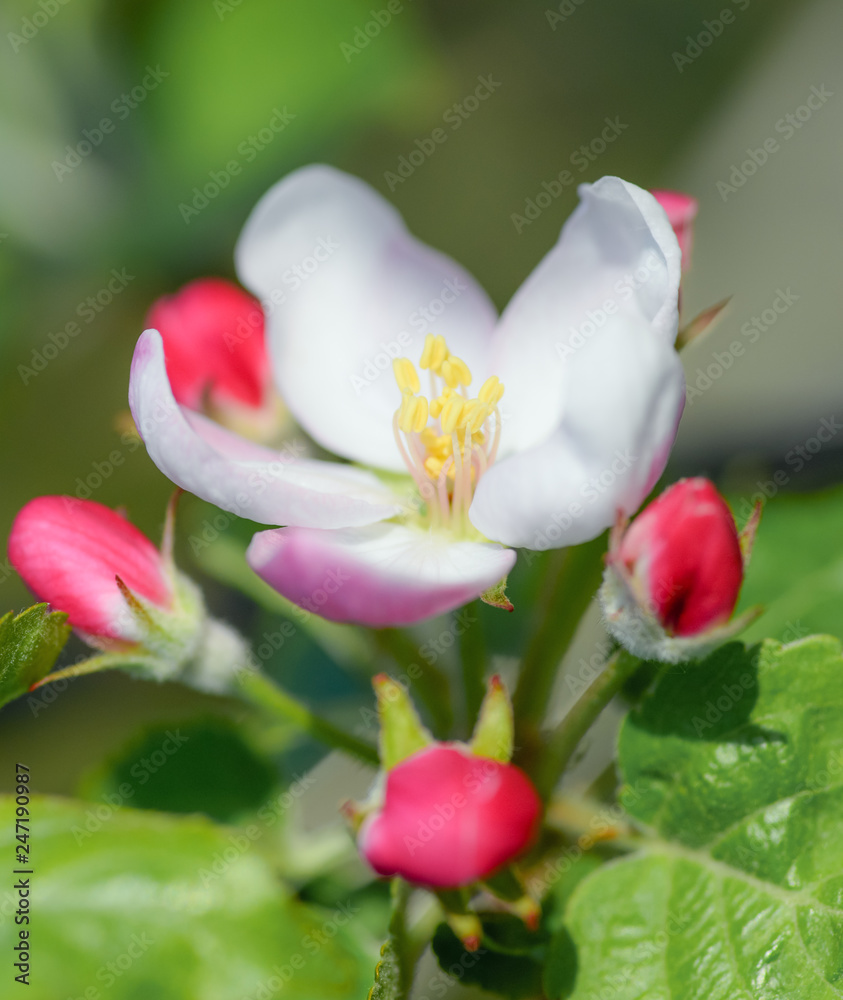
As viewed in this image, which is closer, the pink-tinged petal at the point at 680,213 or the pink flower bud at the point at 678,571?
the pink flower bud at the point at 678,571

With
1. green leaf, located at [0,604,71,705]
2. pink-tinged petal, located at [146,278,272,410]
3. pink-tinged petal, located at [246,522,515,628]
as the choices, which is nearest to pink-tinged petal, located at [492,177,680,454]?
pink-tinged petal, located at [246,522,515,628]

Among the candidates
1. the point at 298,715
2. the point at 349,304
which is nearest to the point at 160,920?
the point at 298,715

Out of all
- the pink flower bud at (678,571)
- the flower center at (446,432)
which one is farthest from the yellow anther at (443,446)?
the pink flower bud at (678,571)

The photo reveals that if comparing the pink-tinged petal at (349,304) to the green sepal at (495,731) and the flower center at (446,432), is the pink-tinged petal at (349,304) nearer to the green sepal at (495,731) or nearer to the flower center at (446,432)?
the flower center at (446,432)

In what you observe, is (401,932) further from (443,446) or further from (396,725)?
(443,446)

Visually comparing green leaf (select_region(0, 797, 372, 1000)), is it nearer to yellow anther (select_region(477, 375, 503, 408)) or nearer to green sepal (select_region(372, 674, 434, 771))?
green sepal (select_region(372, 674, 434, 771))

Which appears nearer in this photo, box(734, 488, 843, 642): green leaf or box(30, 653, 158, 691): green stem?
box(30, 653, 158, 691): green stem

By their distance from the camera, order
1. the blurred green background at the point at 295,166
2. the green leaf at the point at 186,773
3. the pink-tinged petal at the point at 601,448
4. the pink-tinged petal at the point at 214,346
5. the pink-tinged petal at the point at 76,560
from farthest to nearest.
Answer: the blurred green background at the point at 295,166
the green leaf at the point at 186,773
the pink-tinged petal at the point at 214,346
the pink-tinged petal at the point at 76,560
the pink-tinged petal at the point at 601,448

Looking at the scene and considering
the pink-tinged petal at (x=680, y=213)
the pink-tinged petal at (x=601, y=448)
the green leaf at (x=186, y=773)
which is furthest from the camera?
the green leaf at (x=186, y=773)
